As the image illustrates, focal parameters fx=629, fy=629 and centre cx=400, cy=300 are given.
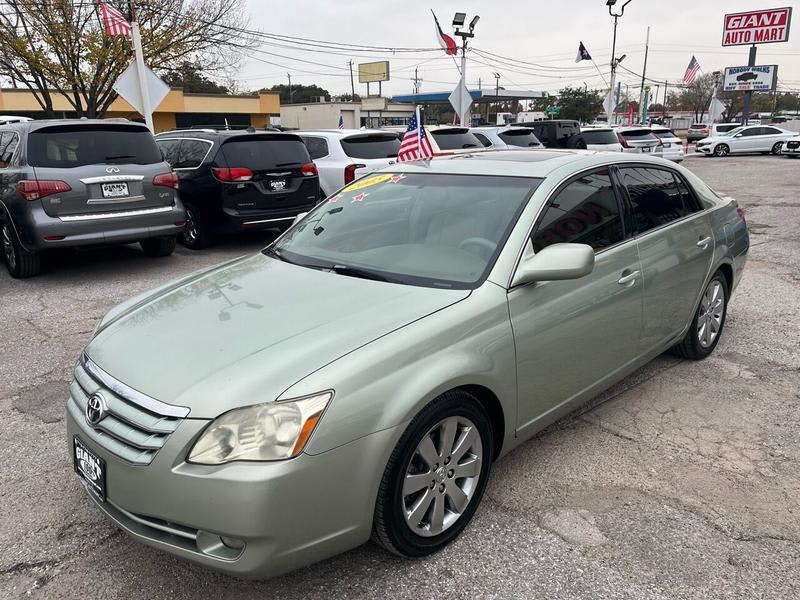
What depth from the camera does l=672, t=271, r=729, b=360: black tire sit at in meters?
4.40

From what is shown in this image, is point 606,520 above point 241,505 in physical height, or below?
below

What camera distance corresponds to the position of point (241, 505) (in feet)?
6.61

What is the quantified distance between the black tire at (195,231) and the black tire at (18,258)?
2.00 m

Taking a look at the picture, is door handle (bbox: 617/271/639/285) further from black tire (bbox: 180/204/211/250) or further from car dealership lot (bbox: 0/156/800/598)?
black tire (bbox: 180/204/211/250)

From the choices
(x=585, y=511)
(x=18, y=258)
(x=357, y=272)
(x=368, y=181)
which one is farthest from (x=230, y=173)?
(x=585, y=511)

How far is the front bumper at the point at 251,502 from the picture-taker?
6.64 feet

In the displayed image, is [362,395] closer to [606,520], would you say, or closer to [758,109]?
[606,520]

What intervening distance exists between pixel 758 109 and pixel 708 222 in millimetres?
112553

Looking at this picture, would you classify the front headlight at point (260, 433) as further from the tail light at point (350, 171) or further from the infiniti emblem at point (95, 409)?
the tail light at point (350, 171)

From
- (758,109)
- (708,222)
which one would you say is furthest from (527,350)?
(758,109)

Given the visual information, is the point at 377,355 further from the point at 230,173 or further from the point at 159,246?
the point at 159,246

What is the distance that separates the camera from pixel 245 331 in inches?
99.1

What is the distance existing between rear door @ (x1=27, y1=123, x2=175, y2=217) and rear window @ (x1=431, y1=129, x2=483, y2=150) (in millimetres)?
6092

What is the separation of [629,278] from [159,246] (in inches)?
266
